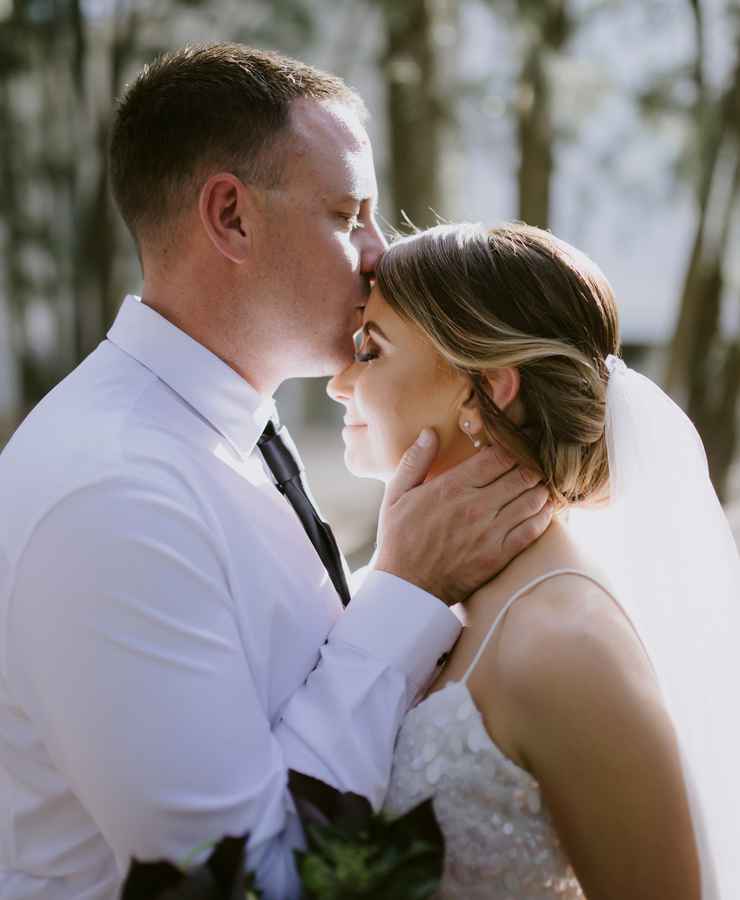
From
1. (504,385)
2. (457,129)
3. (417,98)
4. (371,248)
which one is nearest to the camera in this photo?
(504,385)

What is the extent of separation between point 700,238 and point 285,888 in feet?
21.1

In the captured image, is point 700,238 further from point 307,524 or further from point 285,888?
point 285,888

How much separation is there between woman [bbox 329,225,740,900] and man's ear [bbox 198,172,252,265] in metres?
0.37

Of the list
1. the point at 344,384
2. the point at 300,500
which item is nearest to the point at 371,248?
the point at 344,384

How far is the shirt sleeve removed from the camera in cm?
188

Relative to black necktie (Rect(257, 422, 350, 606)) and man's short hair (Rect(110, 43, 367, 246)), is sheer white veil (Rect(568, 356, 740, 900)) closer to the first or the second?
black necktie (Rect(257, 422, 350, 606))

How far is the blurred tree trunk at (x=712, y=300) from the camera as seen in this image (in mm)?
7367

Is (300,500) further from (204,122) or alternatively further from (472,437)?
(204,122)

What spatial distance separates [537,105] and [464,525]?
5.62 m

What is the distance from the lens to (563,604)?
2221 millimetres

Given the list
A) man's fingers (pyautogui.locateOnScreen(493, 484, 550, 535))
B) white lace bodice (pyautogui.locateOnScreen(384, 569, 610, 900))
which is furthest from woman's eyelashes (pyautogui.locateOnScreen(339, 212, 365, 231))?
white lace bodice (pyautogui.locateOnScreen(384, 569, 610, 900))

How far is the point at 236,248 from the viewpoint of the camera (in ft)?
8.47

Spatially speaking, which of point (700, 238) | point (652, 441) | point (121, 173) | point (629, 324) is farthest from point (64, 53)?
point (629, 324)

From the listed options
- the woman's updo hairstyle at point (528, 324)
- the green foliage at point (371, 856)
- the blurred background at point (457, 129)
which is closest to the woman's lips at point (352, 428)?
the woman's updo hairstyle at point (528, 324)
